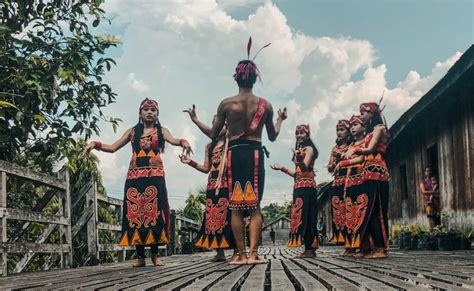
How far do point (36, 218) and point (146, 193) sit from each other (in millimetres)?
1190

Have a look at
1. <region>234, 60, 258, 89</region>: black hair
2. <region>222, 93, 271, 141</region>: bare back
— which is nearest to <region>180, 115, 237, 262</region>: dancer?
<region>222, 93, 271, 141</region>: bare back

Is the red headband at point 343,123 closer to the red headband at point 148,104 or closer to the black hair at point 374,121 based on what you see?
the black hair at point 374,121

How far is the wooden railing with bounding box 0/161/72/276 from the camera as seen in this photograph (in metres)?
5.30

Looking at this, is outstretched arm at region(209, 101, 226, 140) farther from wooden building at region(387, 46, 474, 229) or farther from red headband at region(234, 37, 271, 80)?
wooden building at region(387, 46, 474, 229)

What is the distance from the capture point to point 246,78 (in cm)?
600

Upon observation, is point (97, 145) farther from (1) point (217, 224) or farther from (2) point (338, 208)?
(2) point (338, 208)

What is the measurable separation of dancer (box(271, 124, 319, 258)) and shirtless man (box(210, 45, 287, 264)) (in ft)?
6.42

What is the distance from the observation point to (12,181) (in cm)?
805

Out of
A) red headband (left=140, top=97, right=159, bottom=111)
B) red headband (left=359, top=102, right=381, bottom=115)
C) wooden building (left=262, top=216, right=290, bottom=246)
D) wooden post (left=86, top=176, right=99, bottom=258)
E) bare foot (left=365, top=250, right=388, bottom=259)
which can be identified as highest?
red headband (left=140, top=97, right=159, bottom=111)

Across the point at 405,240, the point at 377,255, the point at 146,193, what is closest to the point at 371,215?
the point at 377,255

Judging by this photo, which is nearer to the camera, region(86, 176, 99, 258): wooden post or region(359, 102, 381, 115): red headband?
region(359, 102, 381, 115): red headband

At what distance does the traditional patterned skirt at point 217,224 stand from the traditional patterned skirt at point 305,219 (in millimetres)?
1052

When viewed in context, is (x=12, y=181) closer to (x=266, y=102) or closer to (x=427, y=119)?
(x=266, y=102)

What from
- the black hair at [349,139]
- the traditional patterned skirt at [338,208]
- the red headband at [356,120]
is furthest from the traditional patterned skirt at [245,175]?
the black hair at [349,139]
